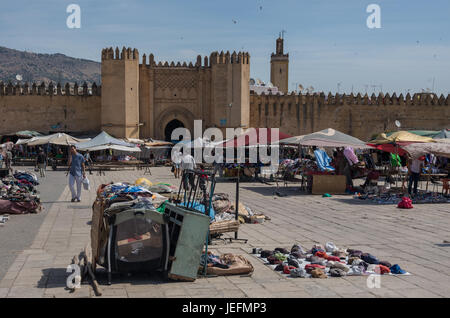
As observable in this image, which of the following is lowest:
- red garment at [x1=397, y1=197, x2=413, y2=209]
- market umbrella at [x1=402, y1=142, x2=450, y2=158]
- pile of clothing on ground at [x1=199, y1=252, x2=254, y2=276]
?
red garment at [x1=397, y1=197, x2=413, y2=209]

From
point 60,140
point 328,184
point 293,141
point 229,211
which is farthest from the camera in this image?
point 60,140

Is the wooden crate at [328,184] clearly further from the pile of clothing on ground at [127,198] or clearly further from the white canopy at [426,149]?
the pile of clothing on ground at [127,198]

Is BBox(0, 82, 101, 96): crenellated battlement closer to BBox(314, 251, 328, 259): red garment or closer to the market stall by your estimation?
the market stall

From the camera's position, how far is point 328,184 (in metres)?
15.4

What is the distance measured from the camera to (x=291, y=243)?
26.6ft

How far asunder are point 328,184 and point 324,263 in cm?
902

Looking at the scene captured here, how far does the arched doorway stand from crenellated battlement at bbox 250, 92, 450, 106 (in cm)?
516

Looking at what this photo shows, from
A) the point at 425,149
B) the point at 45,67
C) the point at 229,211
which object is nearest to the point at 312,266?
the point at 229,211

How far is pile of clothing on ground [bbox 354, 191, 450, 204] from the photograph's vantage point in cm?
1364

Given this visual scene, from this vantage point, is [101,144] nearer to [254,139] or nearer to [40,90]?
[254,139]

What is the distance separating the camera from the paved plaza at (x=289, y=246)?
548 centimetres

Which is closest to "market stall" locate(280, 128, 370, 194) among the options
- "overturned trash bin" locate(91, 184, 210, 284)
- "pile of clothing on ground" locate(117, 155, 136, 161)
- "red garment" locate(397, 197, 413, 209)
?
"red garment" locate(397, 197, 413, 209)

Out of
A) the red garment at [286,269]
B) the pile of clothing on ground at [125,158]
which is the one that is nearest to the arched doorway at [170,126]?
the pile of clothing on ground at [125,158]
